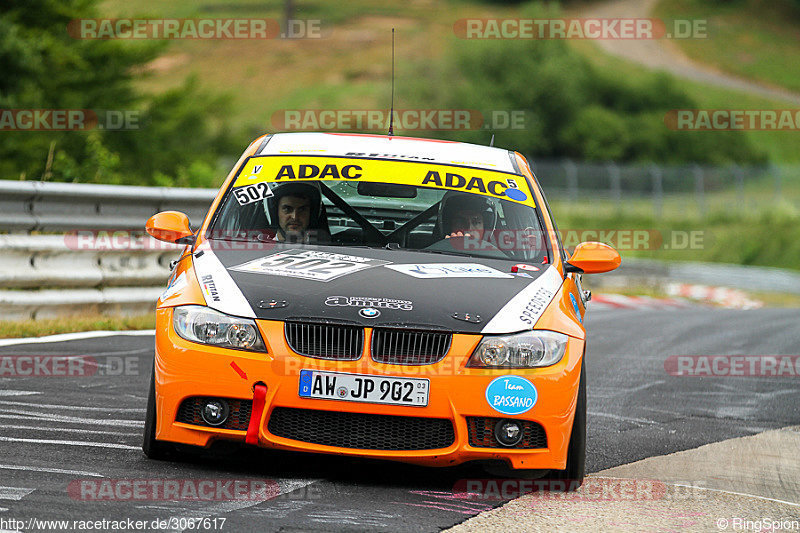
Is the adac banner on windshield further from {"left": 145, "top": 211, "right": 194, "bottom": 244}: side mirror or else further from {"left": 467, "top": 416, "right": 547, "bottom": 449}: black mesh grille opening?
{"left": 467, "top": 416, "right": 547, "bottom": 449}: black mesh grille opening

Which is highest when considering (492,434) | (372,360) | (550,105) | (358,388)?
(550,105)

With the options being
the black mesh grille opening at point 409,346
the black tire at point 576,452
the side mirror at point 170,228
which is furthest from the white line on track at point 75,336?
the black tire at point 576,452

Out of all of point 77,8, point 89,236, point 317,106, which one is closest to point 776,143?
point 317,106

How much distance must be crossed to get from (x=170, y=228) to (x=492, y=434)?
2.11 m

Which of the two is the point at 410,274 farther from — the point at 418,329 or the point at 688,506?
the point at 688,506

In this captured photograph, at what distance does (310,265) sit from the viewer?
20.0ft

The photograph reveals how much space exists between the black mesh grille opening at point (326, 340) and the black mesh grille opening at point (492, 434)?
0.58 m

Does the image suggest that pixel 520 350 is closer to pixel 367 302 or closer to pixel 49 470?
pixel 367 302

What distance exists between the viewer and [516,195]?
280 inches

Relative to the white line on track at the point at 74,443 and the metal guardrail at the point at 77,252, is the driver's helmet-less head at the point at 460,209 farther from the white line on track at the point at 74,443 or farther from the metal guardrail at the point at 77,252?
the metal guardrail at the point at 77,252

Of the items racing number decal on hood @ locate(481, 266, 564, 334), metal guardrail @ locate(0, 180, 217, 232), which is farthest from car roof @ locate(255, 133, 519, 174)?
metal guardrail @ locate(0, 180, 217, 232)

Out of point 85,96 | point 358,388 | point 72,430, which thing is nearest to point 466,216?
point 358,388

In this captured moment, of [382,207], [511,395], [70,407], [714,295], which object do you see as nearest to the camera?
[511,395]

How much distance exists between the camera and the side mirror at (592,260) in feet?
21.9
